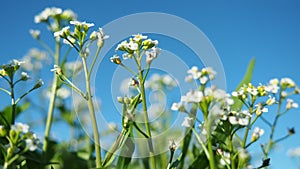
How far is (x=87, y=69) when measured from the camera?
190cm

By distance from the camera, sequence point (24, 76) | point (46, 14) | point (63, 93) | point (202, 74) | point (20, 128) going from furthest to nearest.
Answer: point (63, 93) < point (46, 14) < point (24, 76) < point (202, 74) < point (20, 128)

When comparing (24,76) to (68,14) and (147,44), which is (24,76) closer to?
(147,44)

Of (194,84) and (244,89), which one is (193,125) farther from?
(244,89)

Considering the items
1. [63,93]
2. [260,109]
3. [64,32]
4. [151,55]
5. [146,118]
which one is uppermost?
[63,93]

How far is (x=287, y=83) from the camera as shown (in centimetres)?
220

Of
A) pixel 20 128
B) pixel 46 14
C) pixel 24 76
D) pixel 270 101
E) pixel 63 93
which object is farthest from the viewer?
pixel 63 93

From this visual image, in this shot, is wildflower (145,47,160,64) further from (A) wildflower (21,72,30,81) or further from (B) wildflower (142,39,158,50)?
(A) wildflower (21,72,30,81)

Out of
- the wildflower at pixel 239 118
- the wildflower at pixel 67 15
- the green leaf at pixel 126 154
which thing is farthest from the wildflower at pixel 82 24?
the wildflower at pixel 67 15

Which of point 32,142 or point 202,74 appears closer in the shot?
point 32,142

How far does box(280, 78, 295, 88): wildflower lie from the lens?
7.14ft

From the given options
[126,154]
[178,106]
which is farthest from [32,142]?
[178,106]

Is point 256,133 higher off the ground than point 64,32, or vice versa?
point 64,32

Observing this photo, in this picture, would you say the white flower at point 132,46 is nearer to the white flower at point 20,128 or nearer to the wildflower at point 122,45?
the wildflower at point 122,45

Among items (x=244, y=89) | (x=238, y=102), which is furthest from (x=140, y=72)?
(x=238, y=102)
